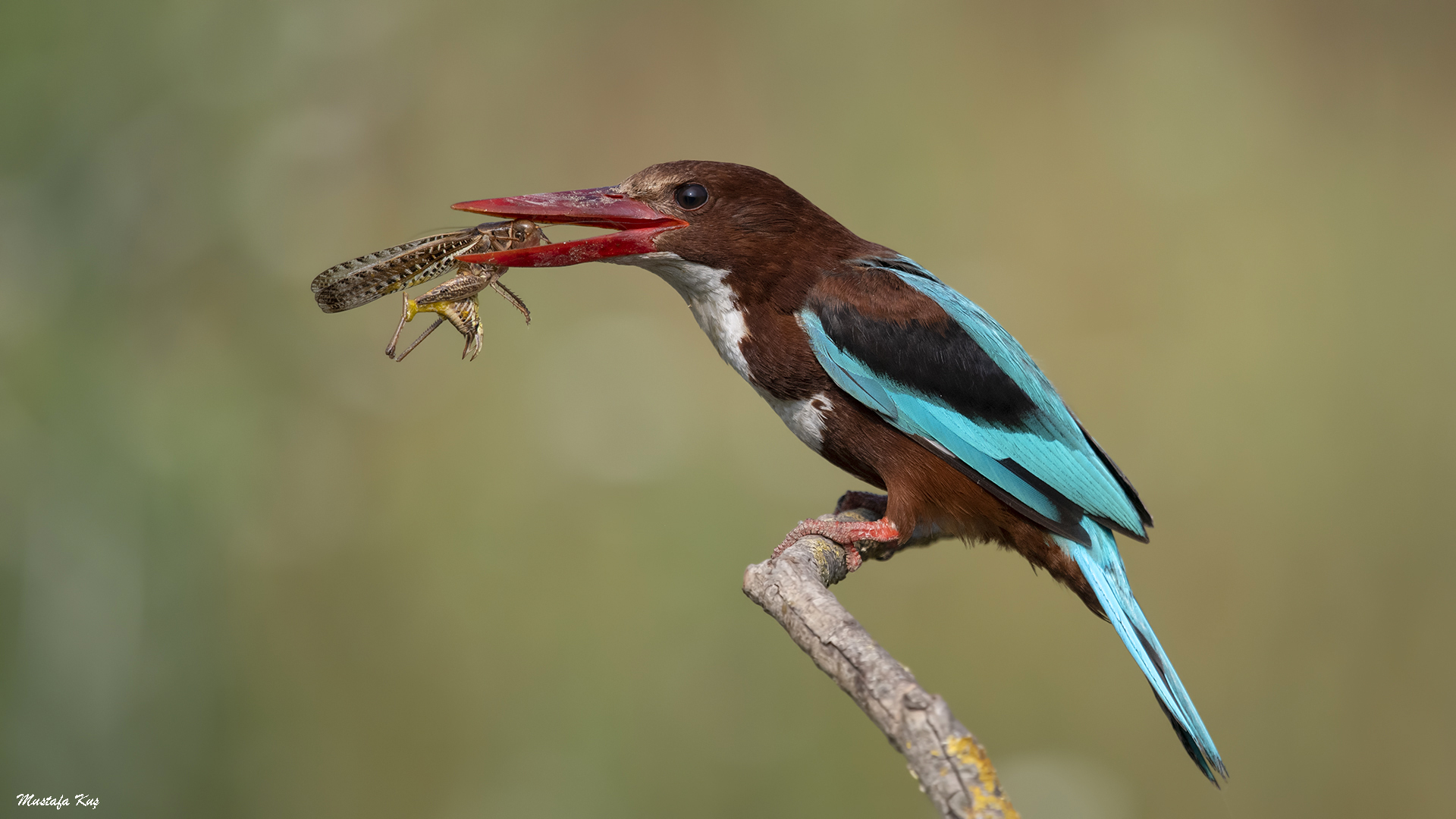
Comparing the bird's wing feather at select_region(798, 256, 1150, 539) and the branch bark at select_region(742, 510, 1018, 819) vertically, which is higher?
the bird's wing feather at select_region(798, 256, 1150, 539)

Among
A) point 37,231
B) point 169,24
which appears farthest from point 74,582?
point 169,24

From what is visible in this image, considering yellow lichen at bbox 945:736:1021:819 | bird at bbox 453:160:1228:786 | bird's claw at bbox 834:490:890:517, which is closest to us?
yellow lichen at bbox 945:736:1021:819

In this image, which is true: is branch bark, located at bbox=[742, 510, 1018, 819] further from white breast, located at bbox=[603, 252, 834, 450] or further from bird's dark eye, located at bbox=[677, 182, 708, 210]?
bird's dark eye, located at bbox=[677, 182, 708, 210]

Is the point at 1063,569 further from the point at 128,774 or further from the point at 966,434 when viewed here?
the point at 128,774
